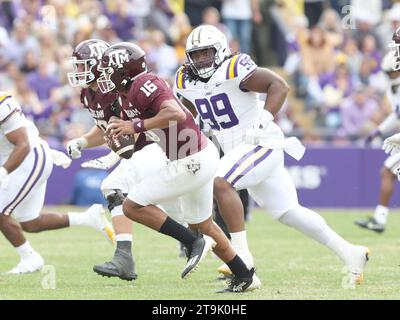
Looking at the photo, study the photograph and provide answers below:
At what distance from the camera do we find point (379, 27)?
1752 centimetres

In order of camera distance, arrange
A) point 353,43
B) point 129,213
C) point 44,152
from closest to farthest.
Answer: point 129,213 < point 44,152 < point 353,43

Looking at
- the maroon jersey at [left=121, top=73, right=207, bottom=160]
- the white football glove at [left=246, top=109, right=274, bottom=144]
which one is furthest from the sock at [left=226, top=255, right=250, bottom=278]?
the white football glove at [left=246, top=109, right=274, bottom=144]

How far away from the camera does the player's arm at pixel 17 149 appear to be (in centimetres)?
781

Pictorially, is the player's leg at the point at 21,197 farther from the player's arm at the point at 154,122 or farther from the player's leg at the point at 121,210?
the player's arm at the point at 154,122

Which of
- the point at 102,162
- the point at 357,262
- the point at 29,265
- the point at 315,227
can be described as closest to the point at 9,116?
the point at 102,162

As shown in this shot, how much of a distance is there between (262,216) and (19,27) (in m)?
4.45

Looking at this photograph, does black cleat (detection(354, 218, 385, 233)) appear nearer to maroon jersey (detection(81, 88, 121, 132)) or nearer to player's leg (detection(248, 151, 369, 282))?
player's leg (detection(248, 151, 369, 282))

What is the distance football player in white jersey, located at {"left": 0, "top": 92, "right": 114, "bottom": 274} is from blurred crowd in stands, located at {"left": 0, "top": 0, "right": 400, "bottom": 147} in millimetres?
5857

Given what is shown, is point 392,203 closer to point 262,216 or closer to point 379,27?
point 262,216

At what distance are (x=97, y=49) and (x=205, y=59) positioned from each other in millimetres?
850

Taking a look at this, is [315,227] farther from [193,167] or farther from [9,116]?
[9,116]

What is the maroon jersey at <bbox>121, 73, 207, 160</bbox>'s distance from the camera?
654 centimetres

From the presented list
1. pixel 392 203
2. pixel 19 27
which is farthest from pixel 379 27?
pixel 19 27

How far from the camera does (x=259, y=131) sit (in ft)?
24.0
